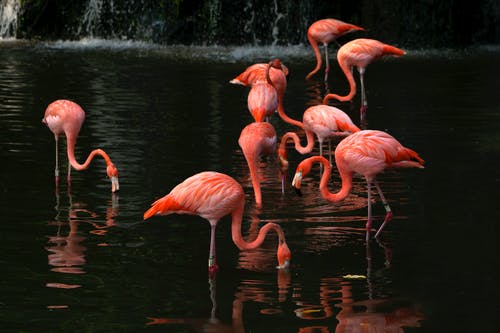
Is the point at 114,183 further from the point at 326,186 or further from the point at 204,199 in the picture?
the point at 204,199

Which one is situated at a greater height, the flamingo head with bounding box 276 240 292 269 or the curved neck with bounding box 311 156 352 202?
the curved neck with bounding box 311 156 352 202

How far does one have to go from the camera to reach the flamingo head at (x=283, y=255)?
21.8 feet

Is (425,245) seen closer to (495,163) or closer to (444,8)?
(495,163)

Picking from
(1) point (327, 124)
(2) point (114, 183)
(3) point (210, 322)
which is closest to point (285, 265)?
(3) point (210, 322)

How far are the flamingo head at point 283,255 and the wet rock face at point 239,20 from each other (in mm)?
15007

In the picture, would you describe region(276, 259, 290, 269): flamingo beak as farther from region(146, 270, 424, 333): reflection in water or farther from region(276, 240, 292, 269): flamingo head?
region(146, 270, 424, 333): reflection in water

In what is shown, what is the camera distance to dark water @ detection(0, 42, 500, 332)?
19.6ft

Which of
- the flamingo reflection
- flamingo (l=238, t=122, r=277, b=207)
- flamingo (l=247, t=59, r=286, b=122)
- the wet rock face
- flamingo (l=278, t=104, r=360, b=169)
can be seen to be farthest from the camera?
the wet rock face

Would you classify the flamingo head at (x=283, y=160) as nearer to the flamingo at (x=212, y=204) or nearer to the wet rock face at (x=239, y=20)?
the flamingo at (x=212, y=204)

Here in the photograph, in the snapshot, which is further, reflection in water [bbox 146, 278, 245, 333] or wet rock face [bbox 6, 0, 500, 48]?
wet rock face [bbox 6, 0, 500, 48]

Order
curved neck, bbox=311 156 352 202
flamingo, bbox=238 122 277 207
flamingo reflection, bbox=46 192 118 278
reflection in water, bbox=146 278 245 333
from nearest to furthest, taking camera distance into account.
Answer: reflection in water, bbox=146 278 245 333
flamingo reflection, bbox=46 192 118 278
curved neck, bbox=311 156 352 202
flamingo, bbox=238 122 277 207

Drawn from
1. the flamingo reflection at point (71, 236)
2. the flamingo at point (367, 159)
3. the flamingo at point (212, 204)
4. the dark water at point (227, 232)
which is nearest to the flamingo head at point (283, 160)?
the dark water at point (227, 232)

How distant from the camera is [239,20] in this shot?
72.1 feet

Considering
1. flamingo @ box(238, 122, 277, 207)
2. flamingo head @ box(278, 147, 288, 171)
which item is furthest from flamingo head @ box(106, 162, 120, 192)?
flamingo head @ box(278, 147, 288, 171)
